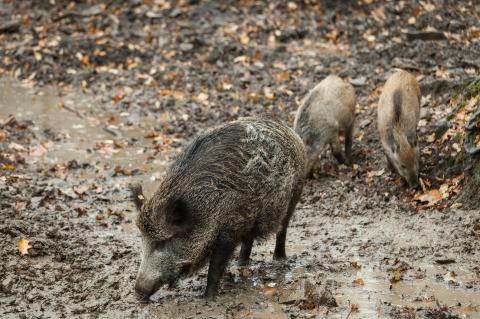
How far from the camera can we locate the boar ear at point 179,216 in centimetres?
576

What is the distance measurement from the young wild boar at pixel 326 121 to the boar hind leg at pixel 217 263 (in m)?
4.07

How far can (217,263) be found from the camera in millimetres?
6113

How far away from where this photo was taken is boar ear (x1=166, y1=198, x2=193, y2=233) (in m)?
5.76

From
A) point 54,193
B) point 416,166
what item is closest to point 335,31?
point 416,166

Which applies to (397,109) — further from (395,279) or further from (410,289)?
(410,289)

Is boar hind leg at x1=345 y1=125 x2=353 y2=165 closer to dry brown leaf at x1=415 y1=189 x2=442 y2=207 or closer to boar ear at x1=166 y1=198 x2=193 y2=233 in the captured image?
dry brown leaf at x1=415 y1=189 x2=442 y2=207

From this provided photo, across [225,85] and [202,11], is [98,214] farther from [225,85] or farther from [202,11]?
[202,11]

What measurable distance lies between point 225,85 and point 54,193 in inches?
188

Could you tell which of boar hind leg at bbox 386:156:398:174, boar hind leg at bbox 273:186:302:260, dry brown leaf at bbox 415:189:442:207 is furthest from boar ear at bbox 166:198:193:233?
boar hind leg at bbox 386:156:398:174

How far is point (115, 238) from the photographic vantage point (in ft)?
26.2

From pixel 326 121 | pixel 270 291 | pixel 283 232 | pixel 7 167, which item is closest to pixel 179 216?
pixel 270 291

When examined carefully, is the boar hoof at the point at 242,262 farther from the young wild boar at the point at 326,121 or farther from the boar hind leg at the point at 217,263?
the young wild boar at the point at 326,121

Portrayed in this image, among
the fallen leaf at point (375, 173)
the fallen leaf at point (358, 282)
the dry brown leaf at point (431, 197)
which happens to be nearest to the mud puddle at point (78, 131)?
the fallen leaf at point (375, 173)

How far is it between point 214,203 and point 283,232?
4.23ft
